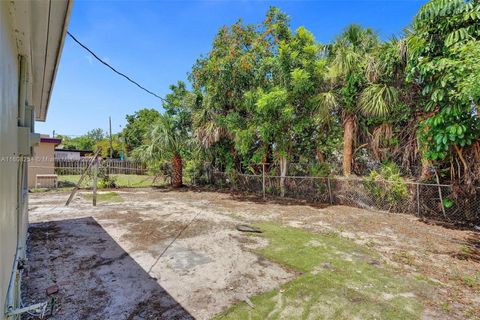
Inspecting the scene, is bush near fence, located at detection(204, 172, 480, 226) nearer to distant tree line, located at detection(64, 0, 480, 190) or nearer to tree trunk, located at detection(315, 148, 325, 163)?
distant tree line, located at detection(64, 0, 480, 190)

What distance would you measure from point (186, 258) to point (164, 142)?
844 centimetres

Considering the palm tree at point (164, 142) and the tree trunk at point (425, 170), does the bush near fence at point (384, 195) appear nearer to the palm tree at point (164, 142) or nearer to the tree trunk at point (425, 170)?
the tree trunk at point (425, 170)

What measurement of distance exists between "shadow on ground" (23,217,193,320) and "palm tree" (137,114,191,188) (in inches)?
282

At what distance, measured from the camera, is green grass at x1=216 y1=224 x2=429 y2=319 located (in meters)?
2.61

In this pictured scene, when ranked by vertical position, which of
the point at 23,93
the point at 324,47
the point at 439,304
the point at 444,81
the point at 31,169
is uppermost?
the point at 324,47

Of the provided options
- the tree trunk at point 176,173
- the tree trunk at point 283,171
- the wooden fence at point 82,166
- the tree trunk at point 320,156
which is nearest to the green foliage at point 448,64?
the tree trunk at point 320,156

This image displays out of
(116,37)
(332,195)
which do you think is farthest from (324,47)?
(116,37)

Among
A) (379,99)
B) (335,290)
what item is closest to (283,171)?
(379,99)

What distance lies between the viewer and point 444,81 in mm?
5164

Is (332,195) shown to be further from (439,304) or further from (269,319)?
(269,319)

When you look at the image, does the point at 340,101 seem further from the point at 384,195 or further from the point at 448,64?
the point at 448,64

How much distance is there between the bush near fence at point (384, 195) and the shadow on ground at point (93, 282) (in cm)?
674

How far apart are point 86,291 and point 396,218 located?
7050 mm

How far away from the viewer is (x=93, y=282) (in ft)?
10.4
